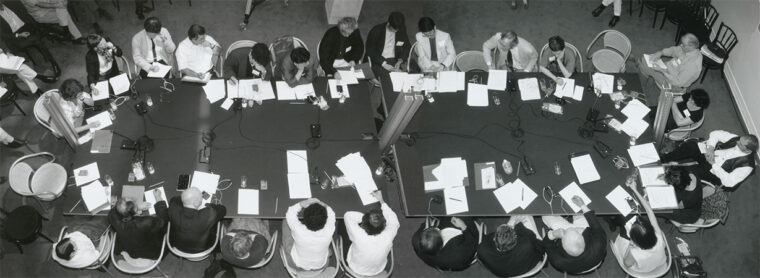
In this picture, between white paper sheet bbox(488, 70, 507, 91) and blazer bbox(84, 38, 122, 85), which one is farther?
white paper sheet bbox(488, 70, 507, 91)

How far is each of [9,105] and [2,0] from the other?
1629 mm

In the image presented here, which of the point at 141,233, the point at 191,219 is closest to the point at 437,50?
the point at 191,219

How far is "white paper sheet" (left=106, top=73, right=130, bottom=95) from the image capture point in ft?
22.0

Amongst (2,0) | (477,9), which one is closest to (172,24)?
(2,0)

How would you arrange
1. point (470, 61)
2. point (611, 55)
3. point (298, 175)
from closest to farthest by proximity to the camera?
point (298, 175) → point (470, 61) → point (611, 55)

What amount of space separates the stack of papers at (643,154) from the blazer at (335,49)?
3.54m

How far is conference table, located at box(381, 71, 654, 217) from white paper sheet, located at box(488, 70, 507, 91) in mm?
57

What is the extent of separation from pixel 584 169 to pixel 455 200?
1554 millimetres

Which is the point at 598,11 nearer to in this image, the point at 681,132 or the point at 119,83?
the point at 681,132

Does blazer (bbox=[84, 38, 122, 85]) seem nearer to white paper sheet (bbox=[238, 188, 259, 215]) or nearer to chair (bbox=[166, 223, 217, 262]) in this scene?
chair (bbox=[166, 223, 217, 262])

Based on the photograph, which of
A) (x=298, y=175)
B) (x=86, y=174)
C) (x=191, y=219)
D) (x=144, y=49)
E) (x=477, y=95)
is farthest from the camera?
(x=144, y=49)

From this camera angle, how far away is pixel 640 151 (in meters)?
6.88

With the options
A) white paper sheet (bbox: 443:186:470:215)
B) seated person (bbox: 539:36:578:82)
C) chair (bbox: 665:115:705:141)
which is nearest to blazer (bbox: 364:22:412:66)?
seated person (bbox: 539:36:578:82)

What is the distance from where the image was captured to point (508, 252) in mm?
5855
